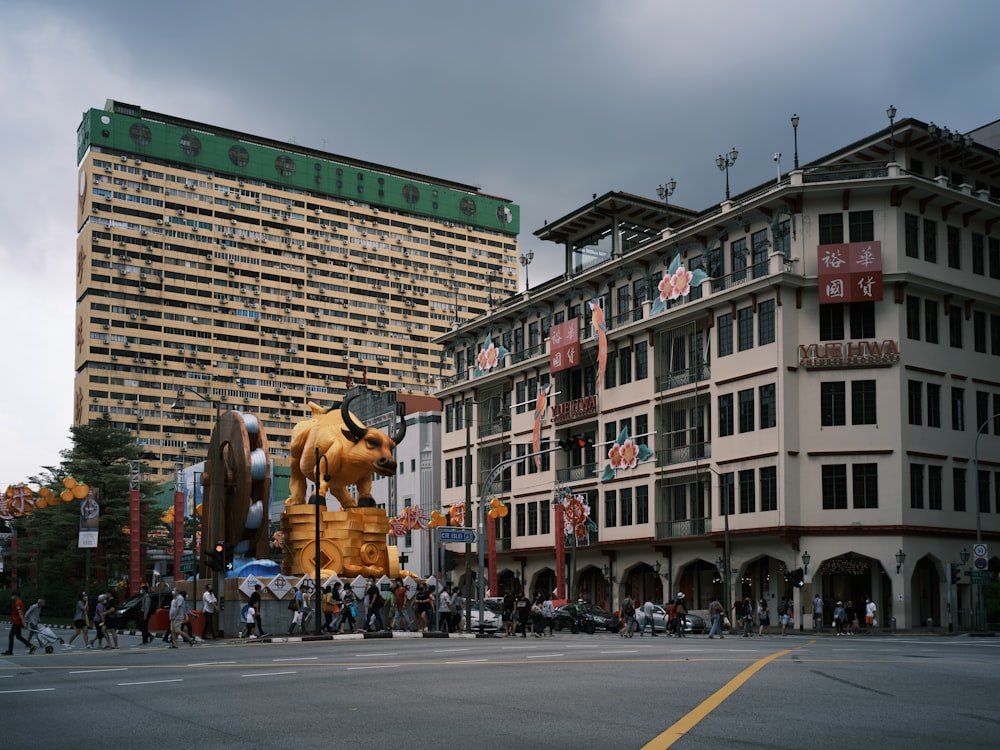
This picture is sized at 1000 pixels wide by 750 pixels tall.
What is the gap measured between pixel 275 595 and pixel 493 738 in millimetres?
29545

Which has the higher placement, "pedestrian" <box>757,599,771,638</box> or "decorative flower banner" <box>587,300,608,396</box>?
"decorative flower banner" <box>587,300,608,396</box>

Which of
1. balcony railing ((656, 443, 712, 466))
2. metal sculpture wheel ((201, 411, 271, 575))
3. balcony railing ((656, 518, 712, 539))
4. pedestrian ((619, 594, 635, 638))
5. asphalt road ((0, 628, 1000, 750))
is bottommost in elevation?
pedestrian ((619, 594, 635, 638))

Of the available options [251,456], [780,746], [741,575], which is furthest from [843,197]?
[780,746]

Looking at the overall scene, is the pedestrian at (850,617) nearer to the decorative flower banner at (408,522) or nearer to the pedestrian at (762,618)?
the pedestrian at (762,618)

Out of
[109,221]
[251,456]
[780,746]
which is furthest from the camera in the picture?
[109,221]

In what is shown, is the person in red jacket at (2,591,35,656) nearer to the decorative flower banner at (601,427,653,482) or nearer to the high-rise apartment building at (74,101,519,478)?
the decorative flower banner at (601,427,653,482)

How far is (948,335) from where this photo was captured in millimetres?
53188

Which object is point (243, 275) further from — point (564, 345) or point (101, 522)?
point (564, 345)

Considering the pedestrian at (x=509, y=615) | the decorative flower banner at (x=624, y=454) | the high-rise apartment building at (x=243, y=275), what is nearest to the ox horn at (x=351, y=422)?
the pedestrian at (x=509, y=615)

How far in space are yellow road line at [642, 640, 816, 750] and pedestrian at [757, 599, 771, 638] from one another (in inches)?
1021

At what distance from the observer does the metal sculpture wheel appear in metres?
42.9

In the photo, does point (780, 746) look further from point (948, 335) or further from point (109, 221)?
point (109, 221)

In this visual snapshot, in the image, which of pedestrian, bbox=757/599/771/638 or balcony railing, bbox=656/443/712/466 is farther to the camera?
balcony railing, bbox=656/443/712/466

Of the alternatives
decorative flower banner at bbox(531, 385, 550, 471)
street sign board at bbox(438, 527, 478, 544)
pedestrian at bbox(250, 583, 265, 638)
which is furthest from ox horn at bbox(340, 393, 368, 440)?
decorative flower banner at bbox(531, 385, 550, 471)
